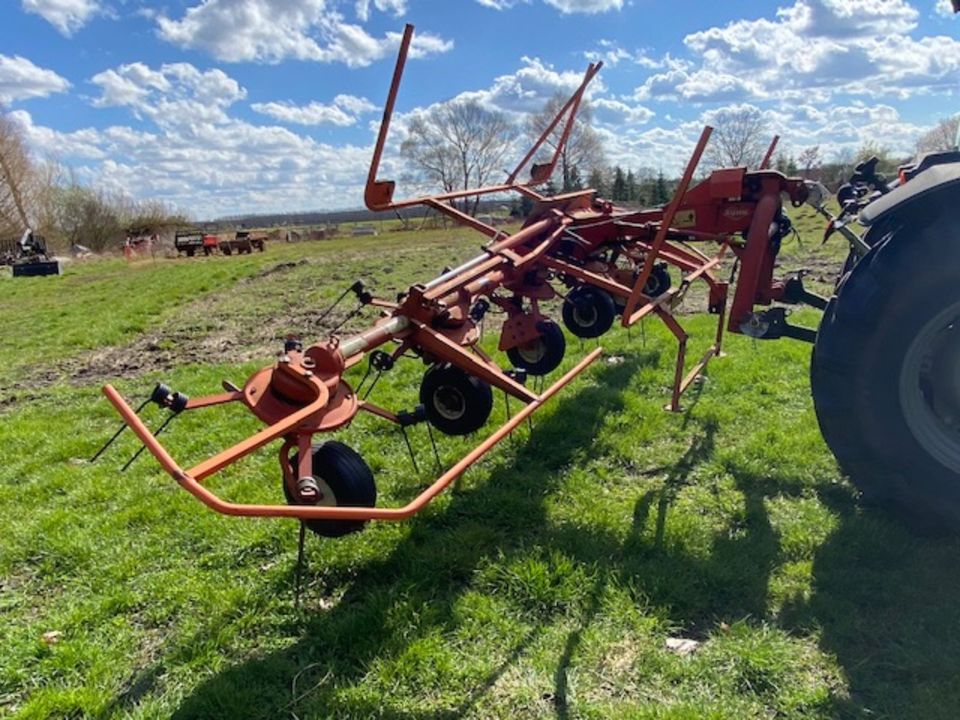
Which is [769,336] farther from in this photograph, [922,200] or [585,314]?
[585,314]

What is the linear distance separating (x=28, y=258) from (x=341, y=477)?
30.5 metres

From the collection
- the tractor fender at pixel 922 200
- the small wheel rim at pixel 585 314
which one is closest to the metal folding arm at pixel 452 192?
the small wheel rim at pixel 585 314

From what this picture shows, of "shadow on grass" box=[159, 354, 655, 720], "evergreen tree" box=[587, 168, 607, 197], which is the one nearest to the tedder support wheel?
"shadow on grass" box=[159, 354, 655, 720]

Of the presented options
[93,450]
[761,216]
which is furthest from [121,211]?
[761,216]

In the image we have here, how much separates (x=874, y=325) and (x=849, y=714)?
1513 millimetres

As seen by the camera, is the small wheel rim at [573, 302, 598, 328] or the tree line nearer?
the small wheel rim at [573, 302, 598, 328]

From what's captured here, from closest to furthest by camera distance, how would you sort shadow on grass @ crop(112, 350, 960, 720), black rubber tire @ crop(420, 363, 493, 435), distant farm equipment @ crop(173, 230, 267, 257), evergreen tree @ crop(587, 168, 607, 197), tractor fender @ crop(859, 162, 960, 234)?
1. shadow on grass @ crop(112, 350, 960, 720)
2. tractor fender @ crop(859, 162, 960, 234)
3. black rubber tire @ crop(420, 363, 493, 435)
4. distant farm equipment @ crop(173, 230, 267, 257)
5. evergreen tree @ crop(587, 168, 607, 197)

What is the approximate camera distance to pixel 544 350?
17.4 ft

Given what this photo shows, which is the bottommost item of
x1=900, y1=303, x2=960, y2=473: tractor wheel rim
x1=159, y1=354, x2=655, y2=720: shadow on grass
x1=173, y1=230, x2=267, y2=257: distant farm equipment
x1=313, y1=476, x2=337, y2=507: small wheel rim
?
x1=159, y1=354, x2=655, y2=720: shadow on grass

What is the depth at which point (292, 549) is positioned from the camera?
3.63 m

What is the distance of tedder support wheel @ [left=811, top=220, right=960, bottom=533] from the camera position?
284 cm

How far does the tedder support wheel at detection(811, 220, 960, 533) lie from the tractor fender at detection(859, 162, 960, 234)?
3.9 inches

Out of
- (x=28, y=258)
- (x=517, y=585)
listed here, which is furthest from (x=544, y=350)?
(x=28, y=258)

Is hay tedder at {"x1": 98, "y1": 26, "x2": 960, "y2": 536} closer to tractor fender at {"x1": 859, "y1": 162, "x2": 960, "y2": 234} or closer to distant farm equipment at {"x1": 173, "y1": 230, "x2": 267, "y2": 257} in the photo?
tractor fender at {"x1": 859, "y1": 162, "x2": 960, "y2": 234}
